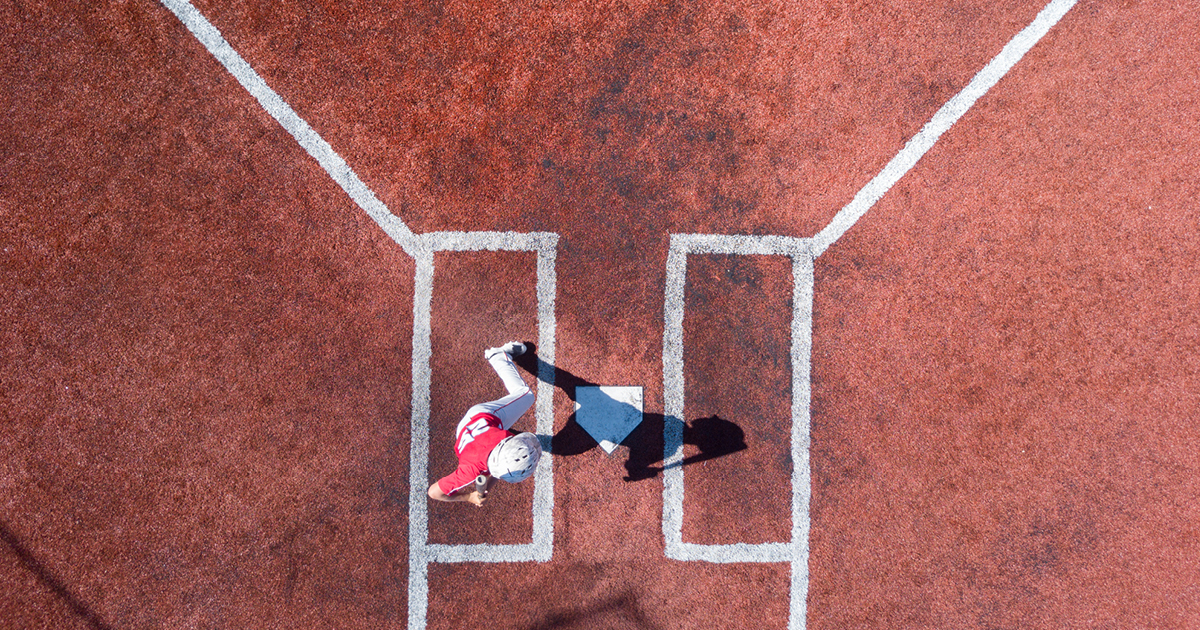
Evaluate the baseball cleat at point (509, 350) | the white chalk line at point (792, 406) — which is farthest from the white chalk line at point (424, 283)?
the white chalk line at point (792, 406)

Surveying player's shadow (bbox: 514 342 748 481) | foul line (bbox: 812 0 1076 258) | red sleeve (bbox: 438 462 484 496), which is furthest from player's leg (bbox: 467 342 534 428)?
foul line (bbox: 812 0 1076 258)

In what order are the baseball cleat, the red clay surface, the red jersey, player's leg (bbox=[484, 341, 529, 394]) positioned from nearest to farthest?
the red jersey → player's leg (bbox=[484, 341, 529, 394]) → the baseball cleat → the red clay surface

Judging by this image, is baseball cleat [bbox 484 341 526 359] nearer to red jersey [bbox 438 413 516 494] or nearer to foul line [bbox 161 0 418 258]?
red jersey [bbox 438 413 516 494]

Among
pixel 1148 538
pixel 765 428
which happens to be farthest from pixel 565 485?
pixel 1148 538

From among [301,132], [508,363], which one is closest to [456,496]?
[508,363]

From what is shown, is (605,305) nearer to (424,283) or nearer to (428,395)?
(424,283)

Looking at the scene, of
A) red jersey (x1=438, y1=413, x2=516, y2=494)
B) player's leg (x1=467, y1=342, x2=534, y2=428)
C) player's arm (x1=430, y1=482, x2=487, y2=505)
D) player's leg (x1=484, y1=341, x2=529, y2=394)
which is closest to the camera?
red jersey (x1=438, y1=413, x2=516, y2=494)
